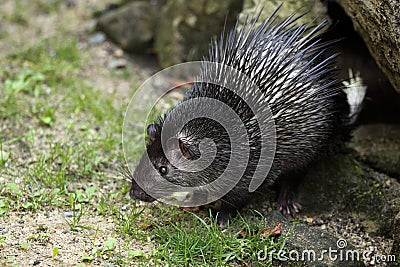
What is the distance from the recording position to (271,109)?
5043 millimetres

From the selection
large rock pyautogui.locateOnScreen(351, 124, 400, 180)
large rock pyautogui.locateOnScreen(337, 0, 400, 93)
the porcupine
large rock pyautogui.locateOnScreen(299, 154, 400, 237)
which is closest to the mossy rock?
large rock pyautogui.locateOnScreen(337, 0, 400, 93)

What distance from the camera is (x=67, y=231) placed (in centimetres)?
495

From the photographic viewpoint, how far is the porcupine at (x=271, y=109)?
5.02 metres

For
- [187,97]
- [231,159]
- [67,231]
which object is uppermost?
[187,97]

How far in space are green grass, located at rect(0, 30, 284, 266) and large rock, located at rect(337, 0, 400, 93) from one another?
1944 mm

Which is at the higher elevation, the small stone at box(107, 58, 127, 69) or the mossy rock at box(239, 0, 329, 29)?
the mossy rock at box(239, 0, 329, 29)

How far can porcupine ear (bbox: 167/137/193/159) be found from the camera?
196 inches

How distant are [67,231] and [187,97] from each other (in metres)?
1.72

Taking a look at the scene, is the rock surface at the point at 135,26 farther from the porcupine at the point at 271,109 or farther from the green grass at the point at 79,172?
the porcupine at the point at 271,109

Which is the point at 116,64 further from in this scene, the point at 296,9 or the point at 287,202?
the point at 287,202

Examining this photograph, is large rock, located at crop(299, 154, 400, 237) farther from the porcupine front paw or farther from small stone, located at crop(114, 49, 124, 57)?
small stone, located at crop(114, 49, 124, 57)

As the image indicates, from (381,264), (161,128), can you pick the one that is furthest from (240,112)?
(381,264)

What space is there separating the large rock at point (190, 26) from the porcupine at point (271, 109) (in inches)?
83.7

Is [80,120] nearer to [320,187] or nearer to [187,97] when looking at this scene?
[187,97]
